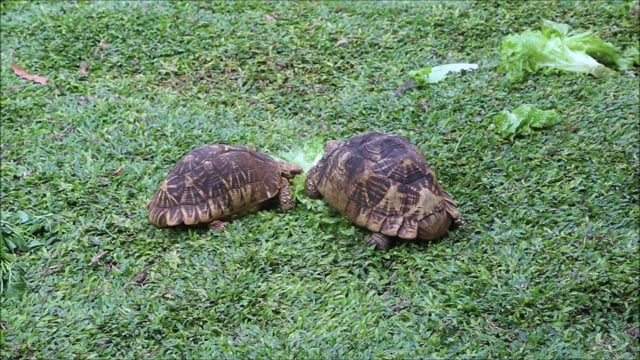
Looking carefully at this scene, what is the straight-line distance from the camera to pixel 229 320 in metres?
4.22

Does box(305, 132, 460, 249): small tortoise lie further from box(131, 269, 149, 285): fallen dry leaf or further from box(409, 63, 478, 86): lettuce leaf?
box(409, 63, 478, 86): lettuce leaf

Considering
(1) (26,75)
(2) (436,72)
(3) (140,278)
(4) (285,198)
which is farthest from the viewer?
(1) (26,75)

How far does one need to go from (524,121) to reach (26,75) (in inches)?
183

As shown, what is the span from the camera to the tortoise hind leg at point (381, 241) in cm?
460

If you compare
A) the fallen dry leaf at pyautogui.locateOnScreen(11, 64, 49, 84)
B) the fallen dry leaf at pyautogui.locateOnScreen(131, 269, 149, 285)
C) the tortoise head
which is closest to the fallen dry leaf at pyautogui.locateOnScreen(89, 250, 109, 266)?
the fallen dry leaf at pyautogui.locateOnScreen(131, 269, 149, 285)

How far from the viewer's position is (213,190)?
4844 millimetres

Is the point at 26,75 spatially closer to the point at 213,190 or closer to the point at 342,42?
the point at 342,42

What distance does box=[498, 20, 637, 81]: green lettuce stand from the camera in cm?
642

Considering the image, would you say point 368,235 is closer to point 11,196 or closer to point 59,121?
point 11,196

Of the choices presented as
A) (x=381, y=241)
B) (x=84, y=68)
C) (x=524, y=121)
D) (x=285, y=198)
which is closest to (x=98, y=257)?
(x=285, y=198)

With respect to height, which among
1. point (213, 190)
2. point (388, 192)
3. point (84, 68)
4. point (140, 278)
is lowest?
point (84, 68)

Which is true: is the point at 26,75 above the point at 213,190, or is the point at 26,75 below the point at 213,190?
below

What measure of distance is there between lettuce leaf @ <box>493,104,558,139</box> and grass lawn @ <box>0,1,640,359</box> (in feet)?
0.28

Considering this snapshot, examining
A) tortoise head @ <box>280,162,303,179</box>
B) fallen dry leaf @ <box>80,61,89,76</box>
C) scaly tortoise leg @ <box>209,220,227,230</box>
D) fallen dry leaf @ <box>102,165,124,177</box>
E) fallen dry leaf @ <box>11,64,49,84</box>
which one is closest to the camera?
scaly tortoise leg @ <box>209,220,227,230</box>
